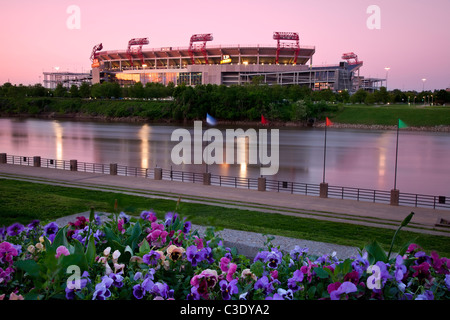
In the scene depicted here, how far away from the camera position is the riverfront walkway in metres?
16.3

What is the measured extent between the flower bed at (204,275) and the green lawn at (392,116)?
90198mm

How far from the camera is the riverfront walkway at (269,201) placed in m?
16.3

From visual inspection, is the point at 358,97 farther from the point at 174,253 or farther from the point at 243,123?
the point at 174,253

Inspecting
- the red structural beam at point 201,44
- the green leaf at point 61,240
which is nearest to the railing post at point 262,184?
the green leaf at point 61,240

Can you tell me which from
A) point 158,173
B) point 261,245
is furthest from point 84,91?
point 261,245

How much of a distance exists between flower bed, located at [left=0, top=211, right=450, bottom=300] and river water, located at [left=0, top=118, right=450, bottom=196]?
2892 cm

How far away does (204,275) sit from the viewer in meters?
3.30

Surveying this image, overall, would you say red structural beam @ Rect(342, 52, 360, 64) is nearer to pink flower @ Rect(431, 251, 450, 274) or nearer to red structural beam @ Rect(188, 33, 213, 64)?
red structural beam @ Rect(188, 33, 213, 64)

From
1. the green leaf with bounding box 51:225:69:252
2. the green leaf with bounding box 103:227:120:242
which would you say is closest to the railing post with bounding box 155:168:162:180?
the green leaf with bounding box 103:227:120:242

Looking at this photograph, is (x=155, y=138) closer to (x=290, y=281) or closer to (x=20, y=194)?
(x=20, y=194)

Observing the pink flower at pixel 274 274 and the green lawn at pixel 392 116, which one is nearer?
the pink flower at pixel 274 274

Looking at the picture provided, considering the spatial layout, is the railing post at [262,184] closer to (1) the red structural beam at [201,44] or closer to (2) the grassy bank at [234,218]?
(2) the grassy bank at [234,218]

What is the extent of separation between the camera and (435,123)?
8569 centimetres

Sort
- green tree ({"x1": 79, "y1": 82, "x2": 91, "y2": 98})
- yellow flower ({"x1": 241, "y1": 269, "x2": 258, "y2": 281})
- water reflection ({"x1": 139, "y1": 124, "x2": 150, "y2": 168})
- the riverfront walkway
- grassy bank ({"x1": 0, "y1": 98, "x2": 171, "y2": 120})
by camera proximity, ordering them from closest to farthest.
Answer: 1. yellow flower ({"x1": 241, "y1": 269, "x2": 258, "y2": 281})
2. the riverfront walkway
3. water reflection ({"x1": 139, "y1": 124, "x2": 150, "y2": 168})
4. grassy bank ({"x1": 0, "y1": 98, "x2": 171, "y2": 120})
5. green tree ({"x1": 79, "y1": 82, "x2": 91, "y2": 98})
